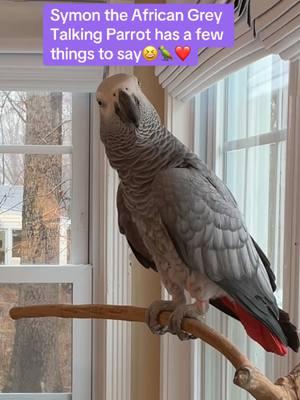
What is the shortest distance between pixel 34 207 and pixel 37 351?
1.82 feet

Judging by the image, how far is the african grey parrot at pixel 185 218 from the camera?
3.04ft

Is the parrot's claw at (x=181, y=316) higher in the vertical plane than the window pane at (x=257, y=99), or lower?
lower

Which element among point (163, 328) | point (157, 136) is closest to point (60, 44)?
point (157, 136)

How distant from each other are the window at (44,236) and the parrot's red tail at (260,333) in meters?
1.35

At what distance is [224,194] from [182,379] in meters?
1.13

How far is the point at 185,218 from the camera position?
0.96 metres

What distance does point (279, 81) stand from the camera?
1.33m

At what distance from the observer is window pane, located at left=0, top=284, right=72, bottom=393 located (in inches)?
90.0

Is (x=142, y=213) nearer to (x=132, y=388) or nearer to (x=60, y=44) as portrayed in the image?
(x=60, y=44)

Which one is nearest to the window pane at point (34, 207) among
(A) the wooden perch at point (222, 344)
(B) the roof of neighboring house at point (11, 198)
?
(B) the roof of neighboring house at point (11, 198)

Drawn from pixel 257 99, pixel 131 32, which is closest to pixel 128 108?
pixel 257 99

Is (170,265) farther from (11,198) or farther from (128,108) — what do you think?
(11,198)

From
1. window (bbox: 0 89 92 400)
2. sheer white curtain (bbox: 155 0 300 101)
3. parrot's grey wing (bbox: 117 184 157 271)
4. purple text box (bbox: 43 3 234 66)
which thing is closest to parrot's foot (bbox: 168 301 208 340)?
parrot's grey wing (bbox: 117 184 157 271)

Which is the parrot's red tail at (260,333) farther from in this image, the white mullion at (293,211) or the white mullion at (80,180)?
the white mullion at (80,180)
